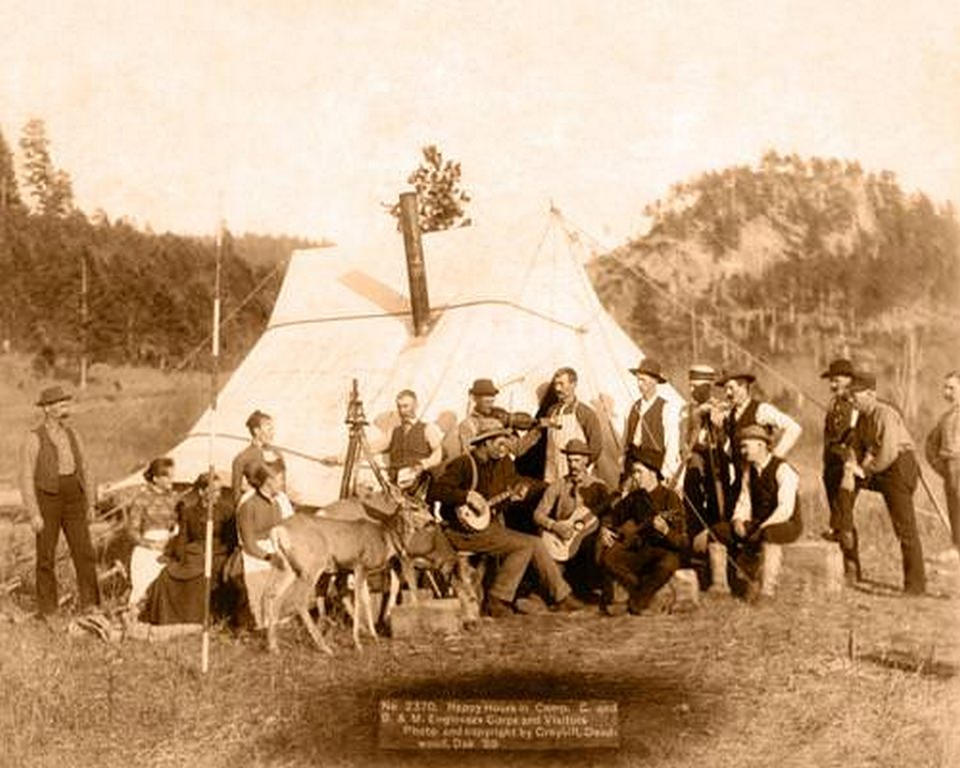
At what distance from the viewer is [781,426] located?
297 inches

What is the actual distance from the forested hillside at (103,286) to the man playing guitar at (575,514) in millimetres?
13805

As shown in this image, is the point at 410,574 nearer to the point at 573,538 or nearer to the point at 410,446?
the point at 573,538

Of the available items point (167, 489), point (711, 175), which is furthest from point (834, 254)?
point (167, 489)

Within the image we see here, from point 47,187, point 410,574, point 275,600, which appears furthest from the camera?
point 47,187

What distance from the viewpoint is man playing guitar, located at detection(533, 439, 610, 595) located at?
727 centimetres

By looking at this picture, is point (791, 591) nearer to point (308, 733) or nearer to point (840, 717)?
point (840, 717)

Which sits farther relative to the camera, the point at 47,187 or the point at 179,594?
the point at 47,187

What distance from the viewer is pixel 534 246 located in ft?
32.2

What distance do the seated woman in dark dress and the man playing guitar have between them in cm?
202

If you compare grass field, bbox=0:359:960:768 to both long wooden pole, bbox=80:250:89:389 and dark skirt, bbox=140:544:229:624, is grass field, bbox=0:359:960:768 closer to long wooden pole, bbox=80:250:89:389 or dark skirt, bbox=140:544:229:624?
dark skirt, bbox=140:544:229:624

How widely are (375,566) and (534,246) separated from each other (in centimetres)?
402

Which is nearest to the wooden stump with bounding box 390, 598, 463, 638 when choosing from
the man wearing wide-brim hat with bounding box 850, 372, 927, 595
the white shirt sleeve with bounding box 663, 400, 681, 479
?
the white shirt sleeve with bounding box 663, 400, 681, 479

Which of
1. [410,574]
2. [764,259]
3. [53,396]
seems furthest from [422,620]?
[764,259]

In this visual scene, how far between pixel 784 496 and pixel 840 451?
90 cm
